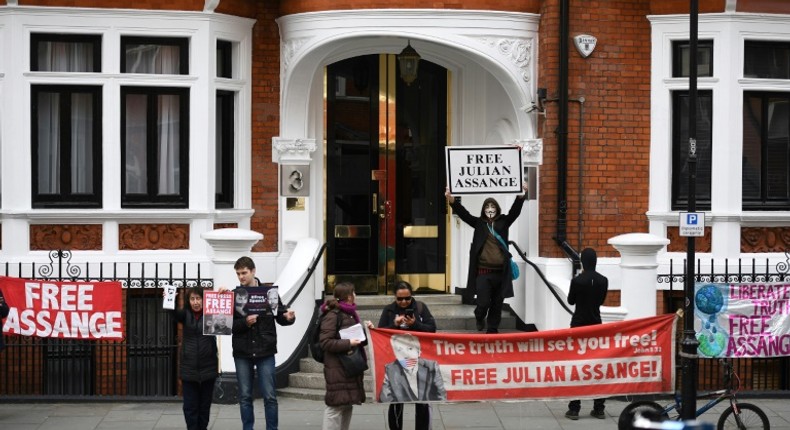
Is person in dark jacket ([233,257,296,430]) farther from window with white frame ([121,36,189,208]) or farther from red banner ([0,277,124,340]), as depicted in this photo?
window with white frame ([121,36,189,208])

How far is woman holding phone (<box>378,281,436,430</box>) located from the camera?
12.4 meters

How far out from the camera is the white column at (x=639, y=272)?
47.3 feet

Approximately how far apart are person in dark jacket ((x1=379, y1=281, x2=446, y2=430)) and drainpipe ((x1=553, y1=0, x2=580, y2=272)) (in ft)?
11.7

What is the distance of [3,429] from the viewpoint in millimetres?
13289

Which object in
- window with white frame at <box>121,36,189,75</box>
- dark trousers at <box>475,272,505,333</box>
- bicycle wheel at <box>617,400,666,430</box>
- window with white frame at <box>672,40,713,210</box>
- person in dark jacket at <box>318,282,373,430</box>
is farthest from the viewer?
window with white frame at <box>672,40,713,210</box>

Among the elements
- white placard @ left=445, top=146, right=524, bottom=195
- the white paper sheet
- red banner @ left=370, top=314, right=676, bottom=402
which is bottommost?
red banner @ left=370, top=314, right=676, bottom=402

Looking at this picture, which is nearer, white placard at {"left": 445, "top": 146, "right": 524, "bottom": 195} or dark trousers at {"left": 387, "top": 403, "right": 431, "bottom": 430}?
dark trousers at {"left": 387, "top": 403, "right": 431, "bottom": 430}

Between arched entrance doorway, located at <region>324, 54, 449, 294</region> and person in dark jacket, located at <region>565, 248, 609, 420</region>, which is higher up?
arched entrance doorway, located at <region>324, 54, 449, 294</region>

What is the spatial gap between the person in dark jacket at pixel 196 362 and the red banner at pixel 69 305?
7.49ft

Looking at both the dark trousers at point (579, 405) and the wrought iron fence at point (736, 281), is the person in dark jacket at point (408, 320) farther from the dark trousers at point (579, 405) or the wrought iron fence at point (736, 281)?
the wrought iron fence at point (736, 281)

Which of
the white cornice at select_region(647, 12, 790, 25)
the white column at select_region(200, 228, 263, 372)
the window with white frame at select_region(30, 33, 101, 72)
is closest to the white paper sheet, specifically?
the white column at select_region(200, 228, 263, 372)

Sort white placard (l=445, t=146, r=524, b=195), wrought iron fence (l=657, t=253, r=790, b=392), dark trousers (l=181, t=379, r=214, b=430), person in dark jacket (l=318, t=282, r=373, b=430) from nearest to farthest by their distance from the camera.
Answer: person in dark jacket (l=318, t=282, r=373, b=430)
dark trousers (l=181, t=379, r=214, b=430)
white placard (l=445, t=146, r=524, b=195)
wrought iron fence (l=657, t=253, r=790, b=392)

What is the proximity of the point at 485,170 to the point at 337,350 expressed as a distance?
379 cm

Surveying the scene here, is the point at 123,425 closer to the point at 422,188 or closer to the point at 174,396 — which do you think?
the point at 174,396
